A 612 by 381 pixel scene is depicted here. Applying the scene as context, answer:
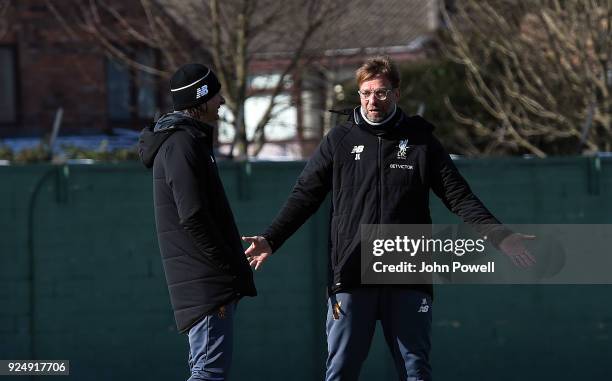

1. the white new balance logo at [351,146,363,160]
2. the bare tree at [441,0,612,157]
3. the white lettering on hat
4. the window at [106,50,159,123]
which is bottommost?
the white new balance logo at [351,146,363,160]

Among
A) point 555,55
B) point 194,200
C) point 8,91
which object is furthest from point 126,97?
point 194,200

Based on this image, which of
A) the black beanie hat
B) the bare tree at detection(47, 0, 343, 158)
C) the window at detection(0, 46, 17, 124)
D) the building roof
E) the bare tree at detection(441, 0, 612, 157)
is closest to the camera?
the black beanie hat

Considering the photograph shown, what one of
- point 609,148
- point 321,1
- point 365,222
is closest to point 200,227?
point 365,222

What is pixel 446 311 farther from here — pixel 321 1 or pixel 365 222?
pixel 321 1

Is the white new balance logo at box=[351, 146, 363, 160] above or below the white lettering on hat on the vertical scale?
below

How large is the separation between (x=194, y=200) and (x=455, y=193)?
1.27 metres

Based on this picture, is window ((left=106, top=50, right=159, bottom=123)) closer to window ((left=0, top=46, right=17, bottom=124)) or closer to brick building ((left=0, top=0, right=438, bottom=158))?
brick building ((left=0, top=0, right=438, bottom=158))

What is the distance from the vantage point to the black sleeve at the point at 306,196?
5359mm

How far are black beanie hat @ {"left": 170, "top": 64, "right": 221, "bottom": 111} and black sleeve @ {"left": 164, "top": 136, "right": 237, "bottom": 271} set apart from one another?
23 cm

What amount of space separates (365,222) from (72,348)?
307 centimetres

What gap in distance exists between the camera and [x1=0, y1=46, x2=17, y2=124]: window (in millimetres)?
20031

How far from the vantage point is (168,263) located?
5.07 meters

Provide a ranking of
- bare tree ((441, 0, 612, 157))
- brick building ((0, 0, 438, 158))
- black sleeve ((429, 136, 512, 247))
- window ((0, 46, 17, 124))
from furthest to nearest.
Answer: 1. window ((0, 46, 17, 124))
2. brick building ((0, 0, 438, 158))
3. bare tree ((441, 0, 612, 157))
4. black sleeve ((429, 136, 512, 247))

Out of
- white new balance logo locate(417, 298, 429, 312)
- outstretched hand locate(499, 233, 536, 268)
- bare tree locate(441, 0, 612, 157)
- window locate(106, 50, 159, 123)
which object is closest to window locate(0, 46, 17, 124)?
window locate(106, 50, 159, 123)
